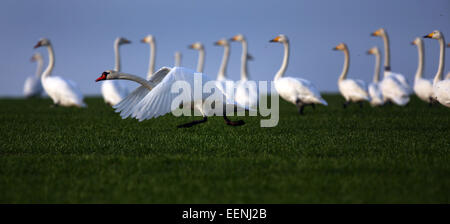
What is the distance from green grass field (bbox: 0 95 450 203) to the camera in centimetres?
496

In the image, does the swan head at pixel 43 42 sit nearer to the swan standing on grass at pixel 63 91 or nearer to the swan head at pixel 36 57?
the swan standing on grass at pixel 63 91

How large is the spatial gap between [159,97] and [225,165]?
4.27 feet

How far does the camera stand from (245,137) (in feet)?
30.0

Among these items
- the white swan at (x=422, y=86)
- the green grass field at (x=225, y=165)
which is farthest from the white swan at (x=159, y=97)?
the white swan at (x=422, y=86)

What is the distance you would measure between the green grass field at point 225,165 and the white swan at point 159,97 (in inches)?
23.1

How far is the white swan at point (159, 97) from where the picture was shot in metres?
6.66

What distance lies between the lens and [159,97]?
270 inches

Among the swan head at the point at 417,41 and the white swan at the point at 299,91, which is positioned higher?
the swan head at the point at 417,41

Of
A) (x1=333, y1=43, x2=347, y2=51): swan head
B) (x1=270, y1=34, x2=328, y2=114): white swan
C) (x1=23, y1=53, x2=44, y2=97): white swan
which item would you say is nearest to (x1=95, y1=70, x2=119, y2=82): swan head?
(x1=270, y1=34, x2=328, y2=114): white swan

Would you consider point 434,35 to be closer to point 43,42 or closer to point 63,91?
point 63,91

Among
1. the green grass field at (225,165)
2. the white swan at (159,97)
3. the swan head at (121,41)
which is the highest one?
the swan head at (121,41)

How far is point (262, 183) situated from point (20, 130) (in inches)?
268
